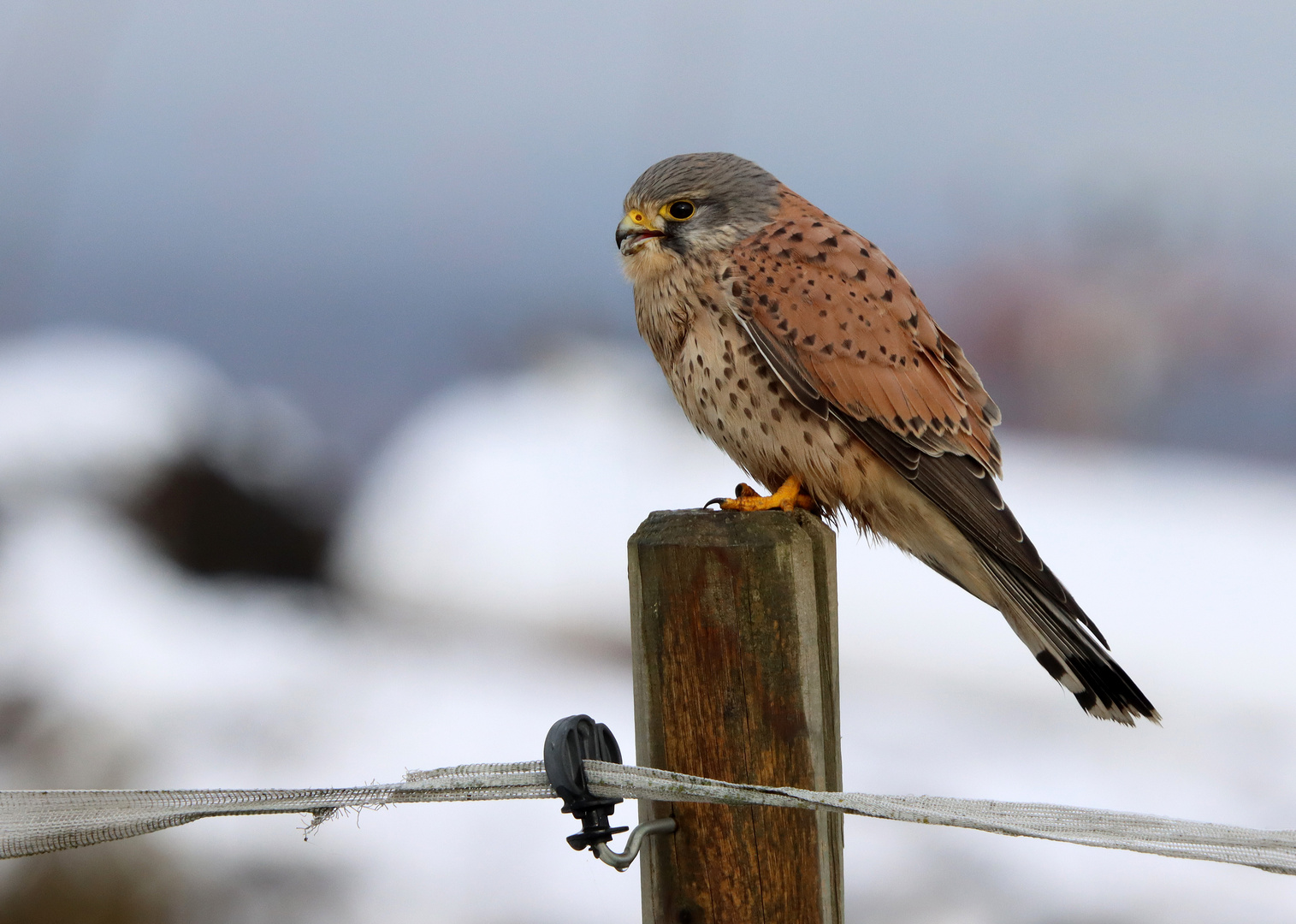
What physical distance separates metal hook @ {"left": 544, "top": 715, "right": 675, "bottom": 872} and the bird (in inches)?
32.3

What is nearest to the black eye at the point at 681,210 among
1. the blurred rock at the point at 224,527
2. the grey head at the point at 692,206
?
the grey head at the point at 692,206

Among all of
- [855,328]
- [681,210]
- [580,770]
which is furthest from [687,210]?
[580,770]

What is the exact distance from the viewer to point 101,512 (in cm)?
552

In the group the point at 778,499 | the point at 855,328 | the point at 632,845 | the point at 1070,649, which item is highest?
the point at 855,328

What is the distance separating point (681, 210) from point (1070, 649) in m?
1.28

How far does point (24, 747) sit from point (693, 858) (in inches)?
157

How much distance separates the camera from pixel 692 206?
2.60 metres

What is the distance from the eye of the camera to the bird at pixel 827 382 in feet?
7.97

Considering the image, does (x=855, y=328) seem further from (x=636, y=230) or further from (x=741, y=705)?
(x=741, y=705)

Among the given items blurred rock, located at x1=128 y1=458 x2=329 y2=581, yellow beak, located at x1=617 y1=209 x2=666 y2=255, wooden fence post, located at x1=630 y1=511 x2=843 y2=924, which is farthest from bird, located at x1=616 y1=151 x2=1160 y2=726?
blurred rock, located at x1=128 y1=458 x2=329 y2=581

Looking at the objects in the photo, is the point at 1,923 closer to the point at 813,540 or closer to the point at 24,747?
the point at 24,747

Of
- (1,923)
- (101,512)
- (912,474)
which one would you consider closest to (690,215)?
(912,474)

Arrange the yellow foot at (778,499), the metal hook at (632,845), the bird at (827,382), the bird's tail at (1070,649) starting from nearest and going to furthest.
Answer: the metal hook at (632,845)
the yellow foot at (778,499)
the bird's tail at (1070,649)
the bird at (827,382)

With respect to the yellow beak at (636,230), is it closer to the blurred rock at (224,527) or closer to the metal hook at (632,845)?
the metal hook at (632,845)
